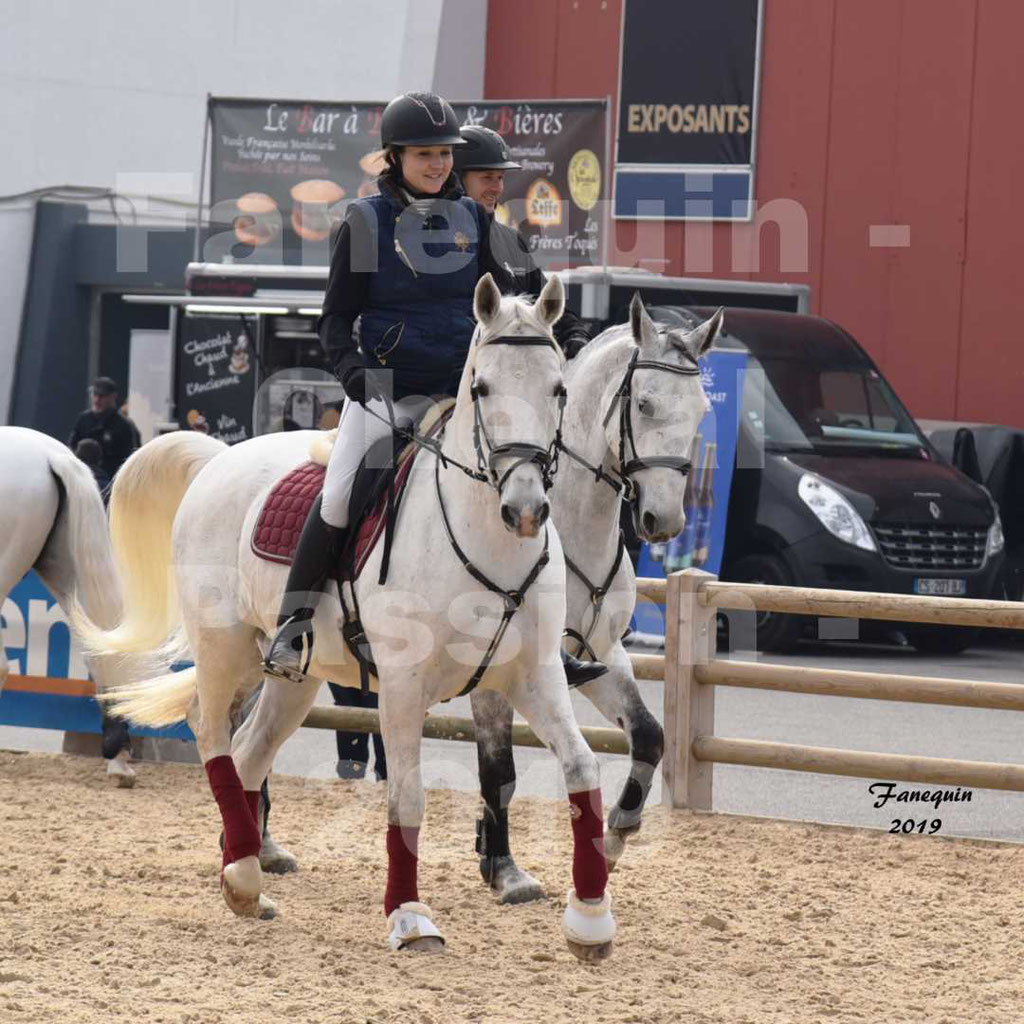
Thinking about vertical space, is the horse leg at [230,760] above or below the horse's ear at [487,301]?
below

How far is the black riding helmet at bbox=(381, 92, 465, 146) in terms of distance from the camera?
6.15 meters

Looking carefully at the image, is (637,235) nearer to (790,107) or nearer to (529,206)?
(790,107)

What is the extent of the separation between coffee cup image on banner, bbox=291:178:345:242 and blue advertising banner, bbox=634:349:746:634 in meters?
5.14

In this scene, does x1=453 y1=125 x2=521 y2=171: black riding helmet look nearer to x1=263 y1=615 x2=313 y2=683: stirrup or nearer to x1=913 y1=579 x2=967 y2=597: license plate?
x1=263 y1=615 x2=313 y2=683: stirrup

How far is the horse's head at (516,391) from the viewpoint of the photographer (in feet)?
17.7

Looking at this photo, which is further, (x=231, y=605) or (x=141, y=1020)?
(x=231, y=605)

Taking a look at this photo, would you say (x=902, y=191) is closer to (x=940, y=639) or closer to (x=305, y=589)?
(x=940, y=639)

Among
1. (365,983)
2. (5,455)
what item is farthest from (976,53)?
(365,983)

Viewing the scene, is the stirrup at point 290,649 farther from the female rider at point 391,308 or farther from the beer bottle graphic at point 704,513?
the beer bottle graphic at point 704,513

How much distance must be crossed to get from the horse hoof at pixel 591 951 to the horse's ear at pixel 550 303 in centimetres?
183

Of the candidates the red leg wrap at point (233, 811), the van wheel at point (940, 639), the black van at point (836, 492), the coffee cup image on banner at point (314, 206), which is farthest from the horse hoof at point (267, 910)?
the coffee cup image on banner at point (314, 206)

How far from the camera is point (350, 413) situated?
20.7 ft

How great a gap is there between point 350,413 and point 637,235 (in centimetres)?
1671

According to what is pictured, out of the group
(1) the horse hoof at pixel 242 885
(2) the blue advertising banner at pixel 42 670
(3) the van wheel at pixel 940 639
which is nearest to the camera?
(1) the horse hoof at pixel 242 885
